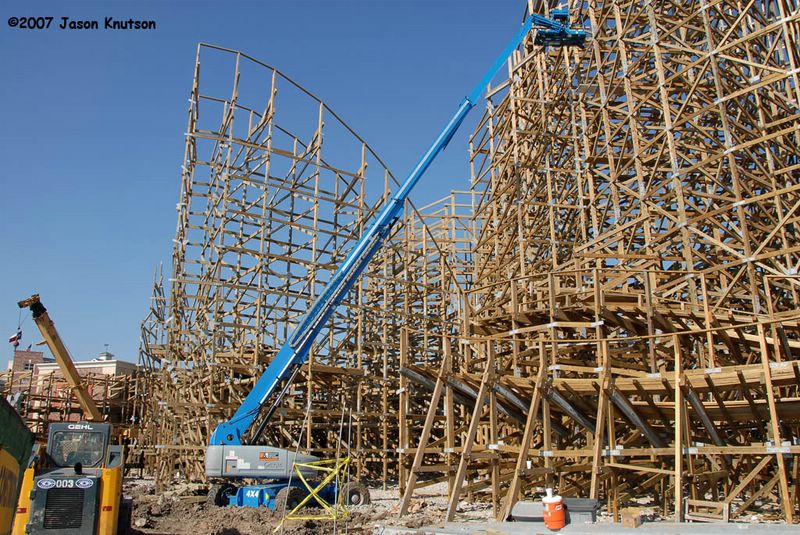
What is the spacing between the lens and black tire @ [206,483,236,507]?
1545cm

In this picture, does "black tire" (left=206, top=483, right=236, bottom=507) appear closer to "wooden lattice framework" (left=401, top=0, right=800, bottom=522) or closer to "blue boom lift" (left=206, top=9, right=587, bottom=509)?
"blue boom lift" (left=206, top=9, right=587, bottom=509)

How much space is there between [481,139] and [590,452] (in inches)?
564

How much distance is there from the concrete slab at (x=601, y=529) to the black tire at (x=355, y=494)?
530cm

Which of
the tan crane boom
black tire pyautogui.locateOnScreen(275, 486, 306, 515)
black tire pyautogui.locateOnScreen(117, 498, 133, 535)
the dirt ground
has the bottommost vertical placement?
the dirt ground

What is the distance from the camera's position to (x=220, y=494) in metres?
15.6

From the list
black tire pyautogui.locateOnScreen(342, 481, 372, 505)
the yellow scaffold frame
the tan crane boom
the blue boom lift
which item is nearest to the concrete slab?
the yellow scaffold frame

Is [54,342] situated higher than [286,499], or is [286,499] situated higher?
[54,342]

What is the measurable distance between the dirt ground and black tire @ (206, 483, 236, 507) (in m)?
0.21

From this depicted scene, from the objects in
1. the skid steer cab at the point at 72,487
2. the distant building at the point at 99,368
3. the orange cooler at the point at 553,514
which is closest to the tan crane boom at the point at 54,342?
the skid steer cab at the point at 72,487

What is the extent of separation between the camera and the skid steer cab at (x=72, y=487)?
9039 millimetres

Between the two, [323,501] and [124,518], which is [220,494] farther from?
[124,518]

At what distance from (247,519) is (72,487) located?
5006mm

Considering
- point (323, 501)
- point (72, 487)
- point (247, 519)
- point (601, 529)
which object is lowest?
point (247, 519)

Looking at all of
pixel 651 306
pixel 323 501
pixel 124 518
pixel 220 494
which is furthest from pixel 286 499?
pixel 651 306
